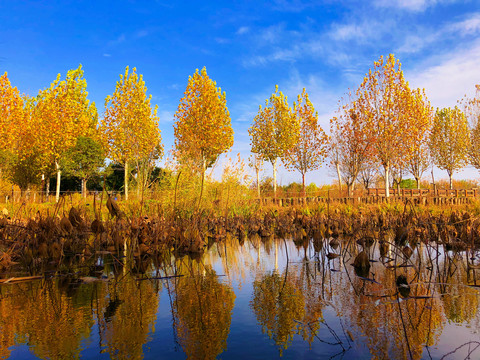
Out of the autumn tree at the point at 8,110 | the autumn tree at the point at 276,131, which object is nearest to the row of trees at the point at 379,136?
the autumn tree at the point at 276,131

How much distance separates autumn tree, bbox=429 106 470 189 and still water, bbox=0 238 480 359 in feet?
124

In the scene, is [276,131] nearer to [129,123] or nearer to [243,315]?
[129,123]

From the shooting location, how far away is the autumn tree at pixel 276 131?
31250 mm

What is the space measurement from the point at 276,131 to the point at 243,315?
98.2ft

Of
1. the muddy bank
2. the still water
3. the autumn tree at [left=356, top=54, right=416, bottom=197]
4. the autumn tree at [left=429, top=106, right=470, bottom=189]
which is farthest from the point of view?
the autumn tree at [left=429, top=106, right=470, bottom=189]

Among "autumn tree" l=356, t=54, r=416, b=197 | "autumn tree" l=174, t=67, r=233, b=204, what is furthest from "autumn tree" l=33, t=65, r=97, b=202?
"autumn tree" l=356, t=54, r=416, b=197

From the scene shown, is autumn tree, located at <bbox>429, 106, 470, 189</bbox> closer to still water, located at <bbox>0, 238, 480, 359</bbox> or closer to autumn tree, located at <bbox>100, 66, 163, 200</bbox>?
autumn tree, located at <bbox>100, 66, 163, 200</bbox>

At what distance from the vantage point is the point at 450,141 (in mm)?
36531

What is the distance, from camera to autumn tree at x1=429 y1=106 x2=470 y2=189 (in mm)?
36312

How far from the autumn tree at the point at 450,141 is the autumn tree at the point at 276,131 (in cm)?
1628

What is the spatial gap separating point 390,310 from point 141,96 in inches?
1124

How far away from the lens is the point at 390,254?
525cm

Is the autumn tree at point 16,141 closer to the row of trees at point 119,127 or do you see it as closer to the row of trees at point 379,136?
the row of trees at point 119,127

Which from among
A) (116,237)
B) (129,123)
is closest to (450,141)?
(129,123)
